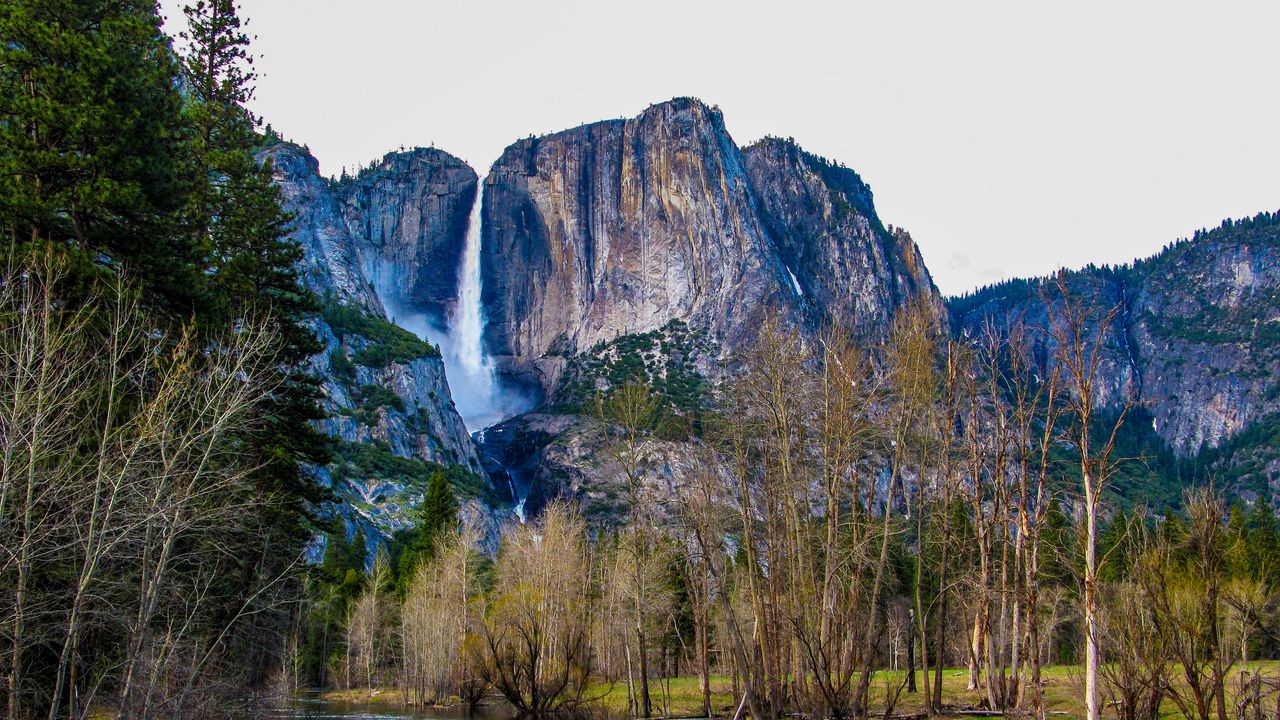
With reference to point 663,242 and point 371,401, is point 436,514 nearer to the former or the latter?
point 371,401

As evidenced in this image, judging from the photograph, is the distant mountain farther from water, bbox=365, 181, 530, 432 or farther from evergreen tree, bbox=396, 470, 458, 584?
evergreen tree, bbox=396, 470, 458, 584

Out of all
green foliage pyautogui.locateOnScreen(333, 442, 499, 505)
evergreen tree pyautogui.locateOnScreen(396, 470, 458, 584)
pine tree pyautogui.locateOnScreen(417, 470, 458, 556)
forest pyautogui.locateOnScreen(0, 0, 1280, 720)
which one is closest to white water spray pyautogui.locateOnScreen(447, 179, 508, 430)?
green foliage pyautogui.locateOnScreen(333, 442, 499, 505)

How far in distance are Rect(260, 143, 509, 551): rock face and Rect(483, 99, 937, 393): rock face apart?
13171 millimetres

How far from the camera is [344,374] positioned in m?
128

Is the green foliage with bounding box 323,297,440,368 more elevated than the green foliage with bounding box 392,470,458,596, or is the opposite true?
the green foliage with bounding box 323,297,440,368

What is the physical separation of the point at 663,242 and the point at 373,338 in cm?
5562

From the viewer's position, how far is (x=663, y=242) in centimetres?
16388

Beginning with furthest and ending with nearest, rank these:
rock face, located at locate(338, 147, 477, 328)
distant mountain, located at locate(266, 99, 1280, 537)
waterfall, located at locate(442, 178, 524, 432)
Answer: rock face, located at locate(338, 147, 477, 328) < waterfall, located at locate(442, 178, 524, 432) < distant mountain, located at locate(266, 99, 1280, 537)

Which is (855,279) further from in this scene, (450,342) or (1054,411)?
(1054,411)

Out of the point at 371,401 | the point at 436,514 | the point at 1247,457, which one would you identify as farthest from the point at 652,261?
the point at 1247,457

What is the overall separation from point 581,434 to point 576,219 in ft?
194

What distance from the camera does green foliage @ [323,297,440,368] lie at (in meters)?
132

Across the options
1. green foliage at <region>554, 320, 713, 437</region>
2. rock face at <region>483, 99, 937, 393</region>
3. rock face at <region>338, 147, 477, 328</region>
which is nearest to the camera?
green foliage at <region>554, 320, 713, 437</region>

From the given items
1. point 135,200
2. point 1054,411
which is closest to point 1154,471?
point 1054,411
